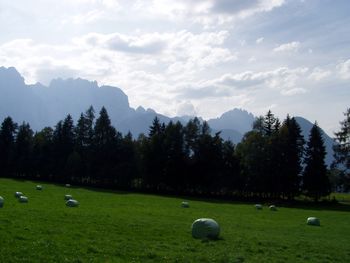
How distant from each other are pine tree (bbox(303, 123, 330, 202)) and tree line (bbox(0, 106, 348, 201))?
18 cm

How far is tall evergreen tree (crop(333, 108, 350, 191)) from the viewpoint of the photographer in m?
77.0

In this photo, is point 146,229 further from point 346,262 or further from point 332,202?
point 332,202

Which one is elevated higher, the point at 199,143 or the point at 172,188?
the point at 199,143

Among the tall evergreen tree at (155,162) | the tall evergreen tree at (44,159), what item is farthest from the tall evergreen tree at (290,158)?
the tall evergreen tree at (44,159)

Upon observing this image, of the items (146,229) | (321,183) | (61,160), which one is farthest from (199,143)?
(146,229)

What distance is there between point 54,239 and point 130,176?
80.0 m

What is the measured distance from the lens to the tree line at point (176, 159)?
272 feet

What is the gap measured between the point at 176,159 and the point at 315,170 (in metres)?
27.7

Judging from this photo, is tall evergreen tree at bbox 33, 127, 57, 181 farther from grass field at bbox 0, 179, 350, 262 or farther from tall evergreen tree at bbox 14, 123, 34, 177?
grass field at bbox 0, 179, 350, 262

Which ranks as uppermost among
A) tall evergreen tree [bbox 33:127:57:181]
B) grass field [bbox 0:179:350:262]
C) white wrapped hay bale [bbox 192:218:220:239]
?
tall evergreen tree [bbox 33:127:57:181]

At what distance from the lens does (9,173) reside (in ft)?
357

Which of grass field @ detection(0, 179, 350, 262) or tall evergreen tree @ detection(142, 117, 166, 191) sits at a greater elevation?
tall evergreen tree @ detection(142, 117, 166, 191)

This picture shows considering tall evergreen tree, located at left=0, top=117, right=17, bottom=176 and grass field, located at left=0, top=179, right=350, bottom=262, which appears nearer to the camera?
grass field, located at left=0, top=179, right=350, bottom=262

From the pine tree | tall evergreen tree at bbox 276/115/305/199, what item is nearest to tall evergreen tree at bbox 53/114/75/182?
tall evergreen tree at bbox 276/115/305/199
